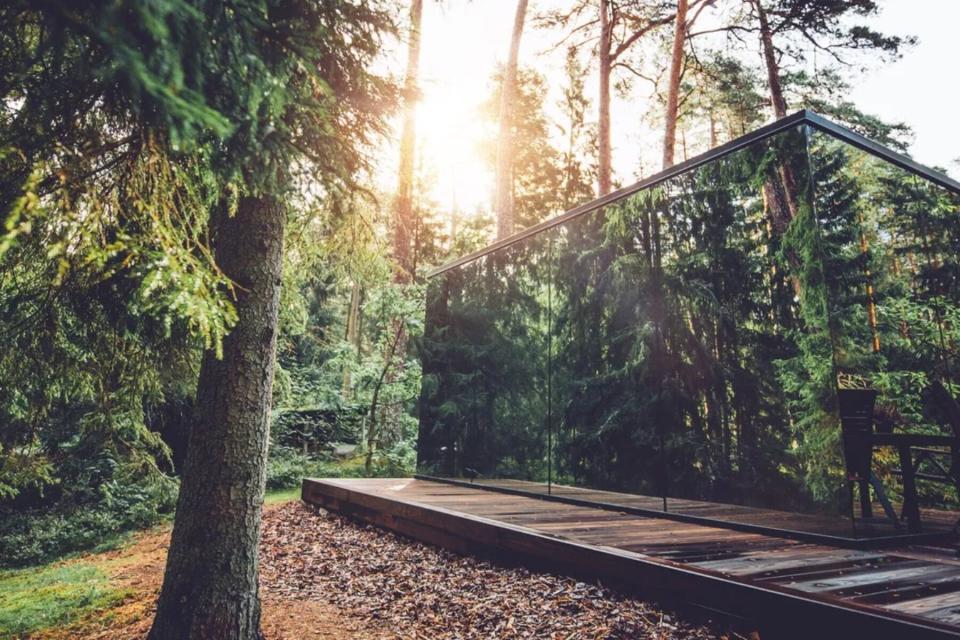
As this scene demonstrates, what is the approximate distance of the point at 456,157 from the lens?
61.9 feet

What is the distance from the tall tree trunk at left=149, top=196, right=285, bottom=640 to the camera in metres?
3.06

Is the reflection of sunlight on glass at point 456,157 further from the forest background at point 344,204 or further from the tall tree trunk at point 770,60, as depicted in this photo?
the tall tree trunk at point 770,60

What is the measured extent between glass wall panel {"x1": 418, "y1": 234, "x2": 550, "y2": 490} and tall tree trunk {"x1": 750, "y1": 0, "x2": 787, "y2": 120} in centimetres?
833

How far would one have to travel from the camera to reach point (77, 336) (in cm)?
379

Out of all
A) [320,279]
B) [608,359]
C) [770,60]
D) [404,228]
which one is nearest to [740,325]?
[608,359]

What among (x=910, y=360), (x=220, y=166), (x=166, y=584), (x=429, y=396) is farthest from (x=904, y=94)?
(x=166, y=584)

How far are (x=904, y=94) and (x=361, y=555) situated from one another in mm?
15333

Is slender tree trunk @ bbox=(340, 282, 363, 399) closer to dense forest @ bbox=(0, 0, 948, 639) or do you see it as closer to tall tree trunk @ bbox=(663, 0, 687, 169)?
dense forest @ bbox=(0, 0, 948, 639)

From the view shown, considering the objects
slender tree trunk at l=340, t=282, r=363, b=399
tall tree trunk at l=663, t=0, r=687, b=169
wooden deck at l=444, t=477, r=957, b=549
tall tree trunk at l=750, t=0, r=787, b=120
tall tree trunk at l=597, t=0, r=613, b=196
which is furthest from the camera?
slender tree trunk at l=340, t=282, r=363, b=399

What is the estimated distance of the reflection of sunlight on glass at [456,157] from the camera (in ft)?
51.4

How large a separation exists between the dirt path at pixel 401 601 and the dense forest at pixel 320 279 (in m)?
0.86

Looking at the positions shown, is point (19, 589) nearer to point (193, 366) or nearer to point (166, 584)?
point (193, 366)

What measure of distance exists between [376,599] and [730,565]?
253 cm

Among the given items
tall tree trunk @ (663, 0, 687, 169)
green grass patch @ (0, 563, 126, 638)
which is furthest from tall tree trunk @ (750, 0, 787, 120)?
green grass patch @ (0, 563, 126, 638)
